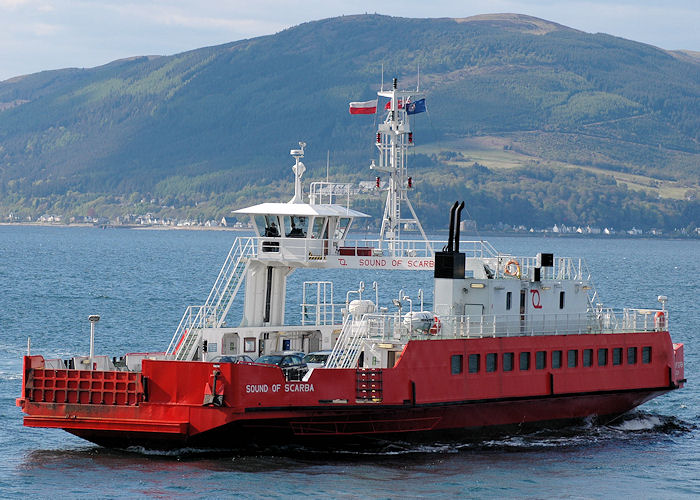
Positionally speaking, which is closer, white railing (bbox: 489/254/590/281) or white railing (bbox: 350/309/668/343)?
white railing (bbox: 350/309/668/343)

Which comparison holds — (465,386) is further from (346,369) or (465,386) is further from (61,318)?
(61,318)

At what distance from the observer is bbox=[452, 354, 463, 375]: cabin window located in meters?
28.4

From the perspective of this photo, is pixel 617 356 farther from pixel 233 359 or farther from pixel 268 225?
pixel 233 359

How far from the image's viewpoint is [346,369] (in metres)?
26.7

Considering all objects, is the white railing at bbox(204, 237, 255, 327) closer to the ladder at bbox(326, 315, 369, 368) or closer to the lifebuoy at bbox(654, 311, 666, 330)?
the ladder at bbox(326, 315, 369, 368)

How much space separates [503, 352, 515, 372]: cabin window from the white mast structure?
11.5ft

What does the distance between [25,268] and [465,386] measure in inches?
3210

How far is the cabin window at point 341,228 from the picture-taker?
3139 cm

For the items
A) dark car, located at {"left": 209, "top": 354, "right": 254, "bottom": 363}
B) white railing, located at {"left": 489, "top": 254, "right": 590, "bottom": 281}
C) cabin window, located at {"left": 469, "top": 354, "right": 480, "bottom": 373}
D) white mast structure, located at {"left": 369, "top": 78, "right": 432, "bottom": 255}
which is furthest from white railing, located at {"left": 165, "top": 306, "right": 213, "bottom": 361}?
white railing, located at {"left": 489, "top": 254, "right": 590, "bottom": 281}

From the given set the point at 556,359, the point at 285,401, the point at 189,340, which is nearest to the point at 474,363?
the point at 556,359

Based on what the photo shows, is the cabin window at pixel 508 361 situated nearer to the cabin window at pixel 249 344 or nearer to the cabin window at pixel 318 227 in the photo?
the cabin window at pixel 318 227

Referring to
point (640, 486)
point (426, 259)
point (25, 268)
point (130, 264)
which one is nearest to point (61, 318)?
point (426, 259)

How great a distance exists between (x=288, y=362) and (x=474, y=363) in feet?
14.5

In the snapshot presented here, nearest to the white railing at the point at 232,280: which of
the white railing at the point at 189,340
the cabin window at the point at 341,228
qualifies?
the white railing at the point at 189,340
